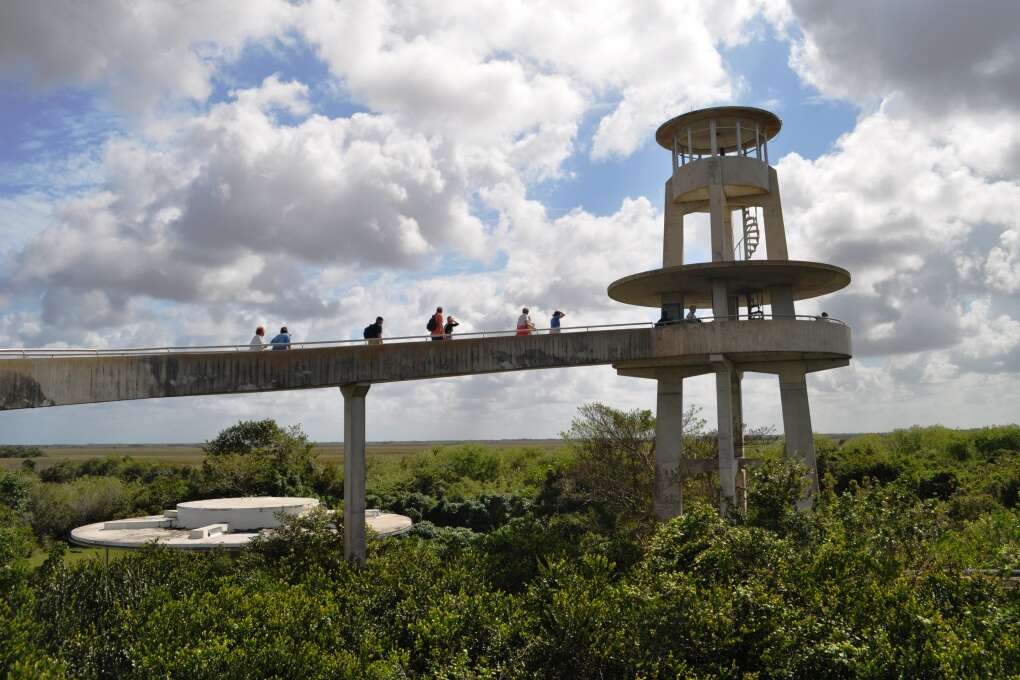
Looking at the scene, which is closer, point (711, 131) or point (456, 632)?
point (456, 632)

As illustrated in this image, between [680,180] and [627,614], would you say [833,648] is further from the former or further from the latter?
[680,180]

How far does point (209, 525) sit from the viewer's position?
39.1 metres

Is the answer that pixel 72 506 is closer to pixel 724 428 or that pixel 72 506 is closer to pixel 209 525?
pixel 209 525

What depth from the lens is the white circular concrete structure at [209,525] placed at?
3628 centimetres

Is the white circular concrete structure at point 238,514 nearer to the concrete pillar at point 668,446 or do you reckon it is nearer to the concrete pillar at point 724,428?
the concrete pillar at point 668,446

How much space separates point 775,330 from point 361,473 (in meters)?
14.0

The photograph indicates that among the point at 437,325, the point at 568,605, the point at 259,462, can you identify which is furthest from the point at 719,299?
the point at 259,462

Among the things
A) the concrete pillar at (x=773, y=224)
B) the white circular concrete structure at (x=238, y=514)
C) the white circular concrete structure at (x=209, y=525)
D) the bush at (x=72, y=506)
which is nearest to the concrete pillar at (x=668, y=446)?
the concrete pillar at (x=773, y=224)

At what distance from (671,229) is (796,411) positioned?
837 centimetres

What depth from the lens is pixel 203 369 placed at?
2017cm

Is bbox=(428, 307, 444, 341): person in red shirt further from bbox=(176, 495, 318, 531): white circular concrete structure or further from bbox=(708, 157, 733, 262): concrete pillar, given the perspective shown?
bbox=(176, 495, 318, 531): white circular concrete structure

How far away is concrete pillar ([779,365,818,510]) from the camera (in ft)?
93.2

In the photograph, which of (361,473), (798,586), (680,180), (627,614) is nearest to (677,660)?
(627,614)

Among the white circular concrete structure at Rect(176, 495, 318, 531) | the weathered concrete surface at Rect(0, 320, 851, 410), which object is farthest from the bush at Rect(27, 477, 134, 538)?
the weathered concrete surface at Rect(0, 320, 851, 410)
